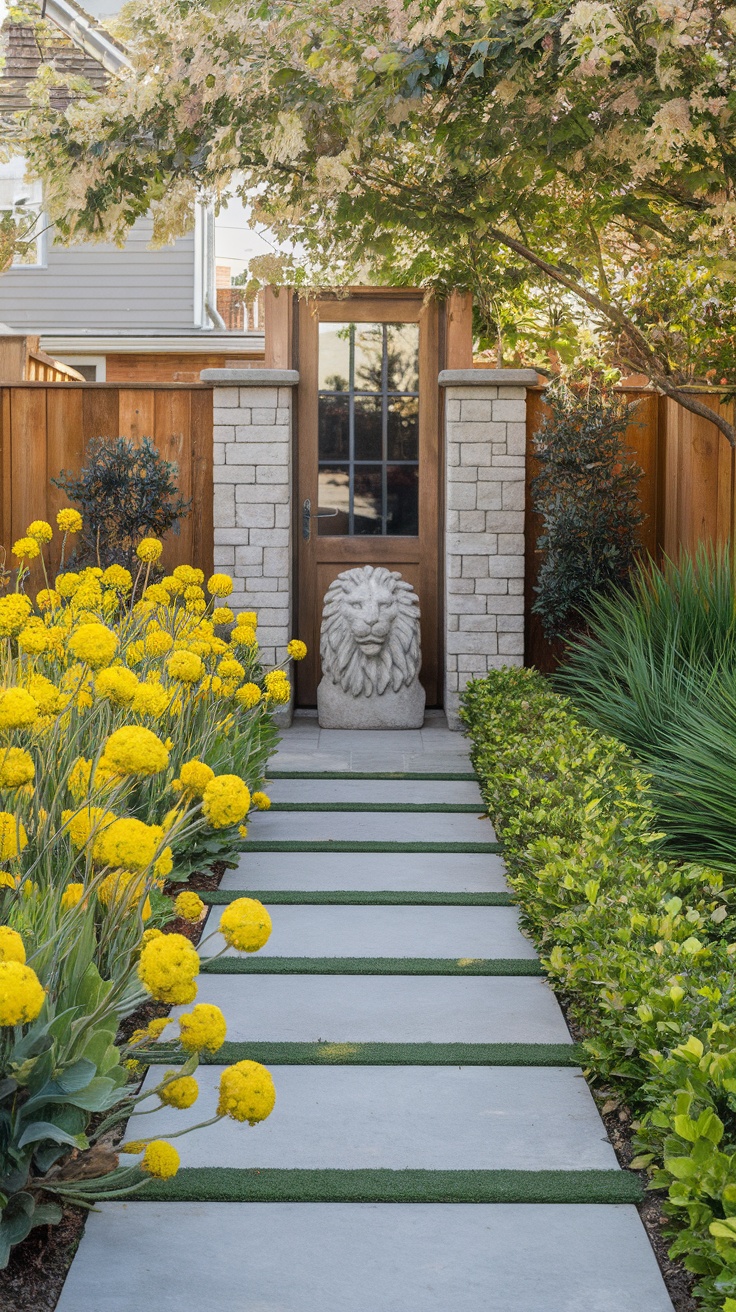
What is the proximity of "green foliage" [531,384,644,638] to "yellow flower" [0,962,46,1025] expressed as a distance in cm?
536

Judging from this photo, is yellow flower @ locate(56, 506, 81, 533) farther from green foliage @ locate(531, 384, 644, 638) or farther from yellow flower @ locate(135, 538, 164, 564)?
green foliage @ locate(531, 384, 644, 638)

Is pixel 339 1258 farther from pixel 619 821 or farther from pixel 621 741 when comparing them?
pixel 621 741

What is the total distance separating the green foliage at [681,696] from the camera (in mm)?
3846

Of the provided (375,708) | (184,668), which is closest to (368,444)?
(375,708)

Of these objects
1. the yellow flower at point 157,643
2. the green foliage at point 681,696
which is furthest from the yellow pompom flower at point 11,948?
the green foliage at point 681,696

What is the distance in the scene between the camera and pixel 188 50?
445cm

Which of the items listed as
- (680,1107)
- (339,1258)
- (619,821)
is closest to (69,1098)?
(339,1258)

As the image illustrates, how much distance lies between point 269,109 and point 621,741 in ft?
9.00

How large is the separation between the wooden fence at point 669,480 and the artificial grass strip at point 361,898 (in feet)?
11.1

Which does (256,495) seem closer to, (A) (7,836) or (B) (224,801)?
(A) (7,836)

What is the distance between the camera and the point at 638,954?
2.57 metres

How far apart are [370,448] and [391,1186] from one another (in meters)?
5.60

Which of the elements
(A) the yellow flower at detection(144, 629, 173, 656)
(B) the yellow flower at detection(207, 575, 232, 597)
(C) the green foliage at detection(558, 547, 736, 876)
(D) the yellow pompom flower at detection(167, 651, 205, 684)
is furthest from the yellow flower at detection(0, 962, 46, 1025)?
(B) the yellow flower at detection(207, 575, 232, 597)

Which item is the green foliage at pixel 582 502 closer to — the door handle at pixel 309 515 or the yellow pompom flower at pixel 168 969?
the door handle at pixel 309 515
